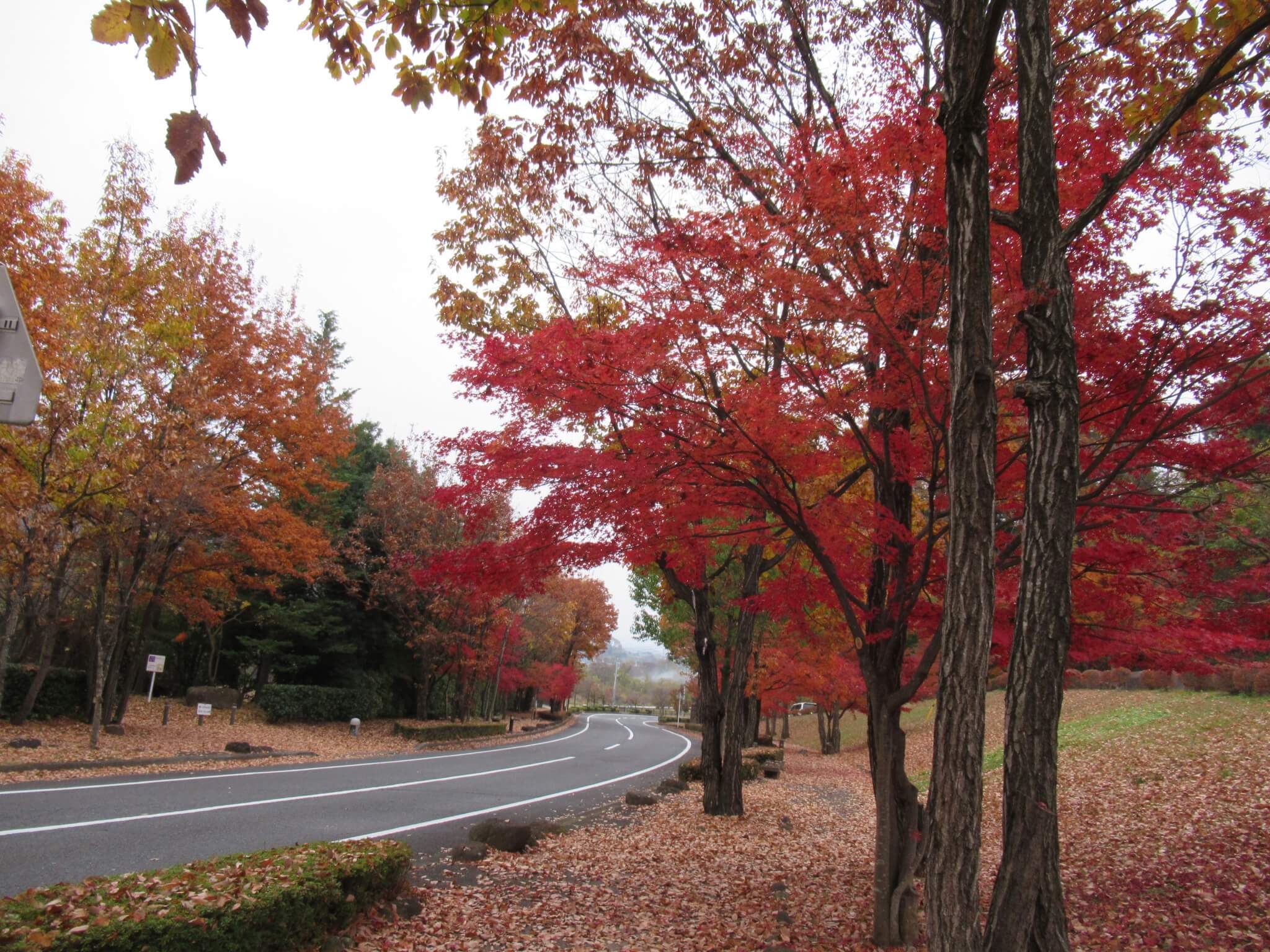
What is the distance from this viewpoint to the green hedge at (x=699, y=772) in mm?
17688

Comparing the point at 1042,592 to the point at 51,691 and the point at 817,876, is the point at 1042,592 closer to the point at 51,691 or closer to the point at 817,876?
the point at 817,876

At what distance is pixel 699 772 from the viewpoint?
18031 millimetres

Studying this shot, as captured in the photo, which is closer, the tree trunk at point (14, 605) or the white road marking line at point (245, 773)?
the white road marking line at point (245, 773)

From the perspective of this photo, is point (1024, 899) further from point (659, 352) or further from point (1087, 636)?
point (659, 352)

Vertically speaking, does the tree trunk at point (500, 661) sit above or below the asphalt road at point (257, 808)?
above

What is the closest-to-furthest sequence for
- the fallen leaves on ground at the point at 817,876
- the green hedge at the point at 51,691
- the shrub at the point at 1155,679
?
the fallen leaves on ground at the point at 817,876
the green hedge at the point at 51,691
the shrub at the point at 1155,679

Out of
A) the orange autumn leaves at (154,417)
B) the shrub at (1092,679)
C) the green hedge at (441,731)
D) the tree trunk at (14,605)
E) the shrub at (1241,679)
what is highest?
the orange autumn leaves at (154,417)

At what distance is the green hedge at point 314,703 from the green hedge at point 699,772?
13.6 meters

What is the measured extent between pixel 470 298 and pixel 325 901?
29.4 ft

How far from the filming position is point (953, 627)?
147 inches

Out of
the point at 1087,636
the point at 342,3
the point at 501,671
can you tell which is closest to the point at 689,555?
the point at 1087,636

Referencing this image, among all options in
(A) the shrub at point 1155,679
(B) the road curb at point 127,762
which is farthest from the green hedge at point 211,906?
(A) the shrub at point 1155,679

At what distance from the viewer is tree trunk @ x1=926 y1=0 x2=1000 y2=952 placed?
3557 mm

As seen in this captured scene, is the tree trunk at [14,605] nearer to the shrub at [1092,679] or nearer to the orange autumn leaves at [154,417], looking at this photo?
the orange autumn leaves at [154,417]
